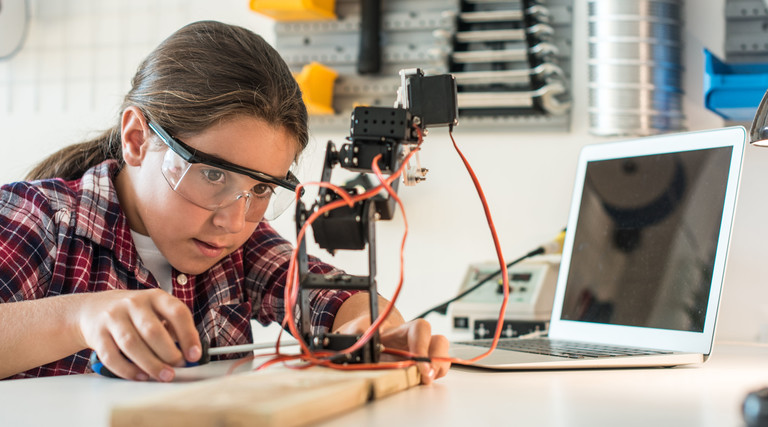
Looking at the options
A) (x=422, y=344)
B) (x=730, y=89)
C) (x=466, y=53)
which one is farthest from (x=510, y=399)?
(x=466, y=53)

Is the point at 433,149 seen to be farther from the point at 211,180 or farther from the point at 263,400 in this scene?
the point at 263,400

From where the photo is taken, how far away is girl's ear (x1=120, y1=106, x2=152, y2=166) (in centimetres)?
121

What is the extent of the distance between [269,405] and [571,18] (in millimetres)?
1621

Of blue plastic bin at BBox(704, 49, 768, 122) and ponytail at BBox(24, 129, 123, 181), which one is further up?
blue plastic bin at BBox(704, 49, 768, 122)

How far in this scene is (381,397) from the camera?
705mm

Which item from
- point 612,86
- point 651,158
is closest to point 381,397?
point 651,158

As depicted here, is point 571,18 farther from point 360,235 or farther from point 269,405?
point 269,405

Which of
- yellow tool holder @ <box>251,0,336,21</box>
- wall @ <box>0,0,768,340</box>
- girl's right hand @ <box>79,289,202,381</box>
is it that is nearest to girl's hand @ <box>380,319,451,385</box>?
girl's right hand @ <box>79,289,202,381</box>

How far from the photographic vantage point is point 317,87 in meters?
2.00

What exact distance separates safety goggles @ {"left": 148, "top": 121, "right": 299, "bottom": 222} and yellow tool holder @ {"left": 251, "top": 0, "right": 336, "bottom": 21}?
909 mm

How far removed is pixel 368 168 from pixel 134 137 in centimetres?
61

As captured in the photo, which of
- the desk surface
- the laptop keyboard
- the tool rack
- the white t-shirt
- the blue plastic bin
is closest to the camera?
the desk surface

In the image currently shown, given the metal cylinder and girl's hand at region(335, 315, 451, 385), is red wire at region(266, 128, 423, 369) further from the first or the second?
the metal cylinder

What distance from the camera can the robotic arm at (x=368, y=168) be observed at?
0.74 m
